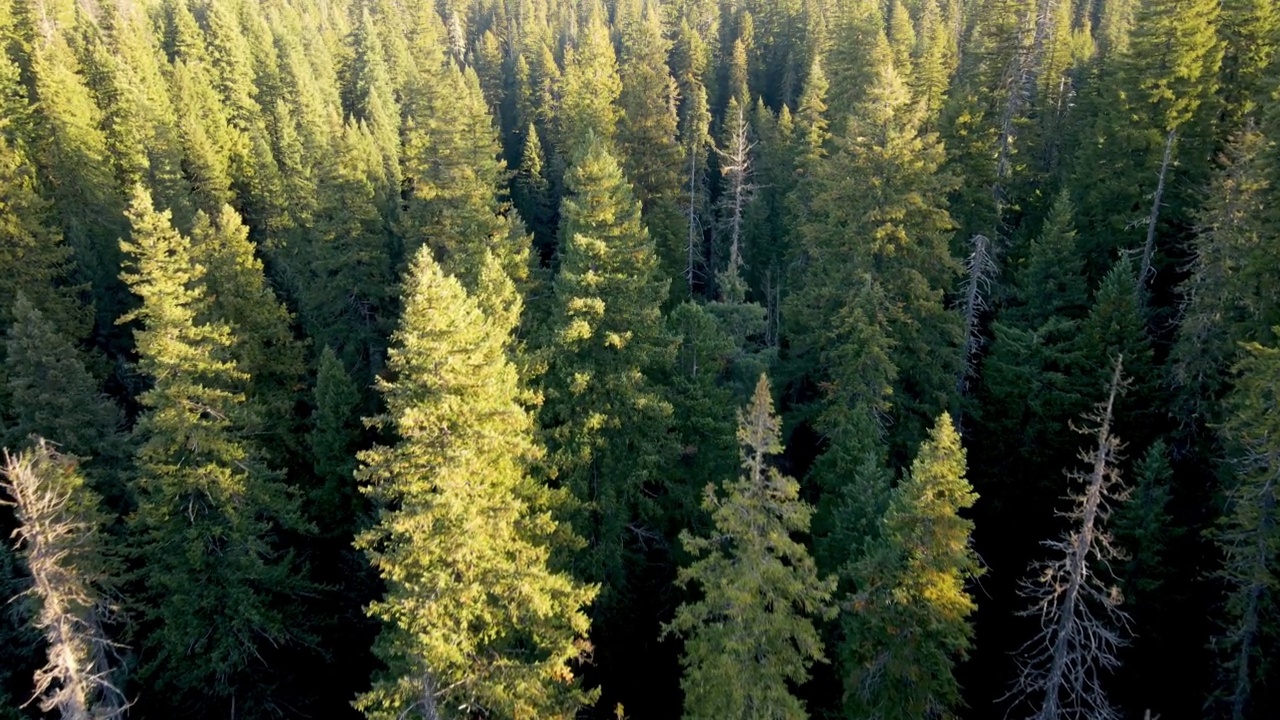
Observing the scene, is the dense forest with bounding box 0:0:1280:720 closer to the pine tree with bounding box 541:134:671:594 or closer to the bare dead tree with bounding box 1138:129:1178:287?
the pine tree with bounding box 541:134:671:594

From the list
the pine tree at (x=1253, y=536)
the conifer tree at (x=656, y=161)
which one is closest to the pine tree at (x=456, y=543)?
the pine tree at (x=1253, y=536)

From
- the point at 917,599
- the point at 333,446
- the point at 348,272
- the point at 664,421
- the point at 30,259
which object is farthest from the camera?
the point at 348,272

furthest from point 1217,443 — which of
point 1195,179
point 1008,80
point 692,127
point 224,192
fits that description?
point 224,192

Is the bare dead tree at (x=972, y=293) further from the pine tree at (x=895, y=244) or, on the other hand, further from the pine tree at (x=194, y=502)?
the pine tree at (x=194, y=502)

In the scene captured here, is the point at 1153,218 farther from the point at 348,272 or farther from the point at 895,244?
the point at 348,272

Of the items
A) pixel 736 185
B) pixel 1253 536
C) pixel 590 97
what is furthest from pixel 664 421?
pixel 590 97

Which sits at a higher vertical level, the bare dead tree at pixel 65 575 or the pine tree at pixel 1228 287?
the pine tree at pixel 1228 287
